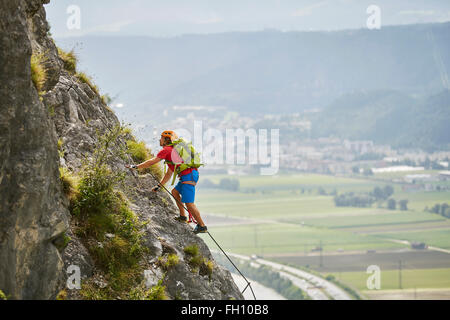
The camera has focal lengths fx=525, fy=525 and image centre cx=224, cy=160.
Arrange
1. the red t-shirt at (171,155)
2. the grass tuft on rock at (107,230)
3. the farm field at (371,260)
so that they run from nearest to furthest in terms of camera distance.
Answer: the grass tuft on rock at (107,230) → the red t-shirt at (171,155) → the farm field at (371,260)

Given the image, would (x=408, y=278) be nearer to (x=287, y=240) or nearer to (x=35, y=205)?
(x=287, y=240)

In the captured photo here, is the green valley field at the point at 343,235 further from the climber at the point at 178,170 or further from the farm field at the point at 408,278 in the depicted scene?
the climber at the point at 178,170

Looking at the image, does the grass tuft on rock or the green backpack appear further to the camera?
the green backpack

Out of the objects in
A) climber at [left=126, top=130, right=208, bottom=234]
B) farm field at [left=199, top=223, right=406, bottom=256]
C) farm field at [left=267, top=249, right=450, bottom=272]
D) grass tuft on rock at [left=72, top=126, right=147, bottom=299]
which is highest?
climber at [left=126, top=130, right=208, bottom=234]

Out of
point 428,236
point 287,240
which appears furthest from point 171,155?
point 428,236

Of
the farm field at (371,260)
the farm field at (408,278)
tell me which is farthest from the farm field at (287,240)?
the farm field at (408,278)


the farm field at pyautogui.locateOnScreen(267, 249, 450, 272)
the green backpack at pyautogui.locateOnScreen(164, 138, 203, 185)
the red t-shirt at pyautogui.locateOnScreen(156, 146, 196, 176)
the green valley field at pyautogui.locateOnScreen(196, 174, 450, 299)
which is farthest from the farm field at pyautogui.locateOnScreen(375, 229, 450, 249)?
the red t-shirt at pyautogui.locateOnScreen(156, 146, 196, 176)

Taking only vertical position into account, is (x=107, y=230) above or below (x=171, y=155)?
below

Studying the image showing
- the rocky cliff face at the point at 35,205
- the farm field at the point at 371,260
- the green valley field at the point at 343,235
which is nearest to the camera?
the rocky cliff face at the point at 35,205

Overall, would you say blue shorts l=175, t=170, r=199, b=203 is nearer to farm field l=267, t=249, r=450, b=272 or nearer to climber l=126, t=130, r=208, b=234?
climber l=126, t=130, r=208, b=234

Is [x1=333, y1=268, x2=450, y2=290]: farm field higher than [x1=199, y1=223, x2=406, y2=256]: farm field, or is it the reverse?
[x1=199, y1=223, x2=406, y2=256]: farm field

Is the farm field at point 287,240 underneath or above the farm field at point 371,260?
above
